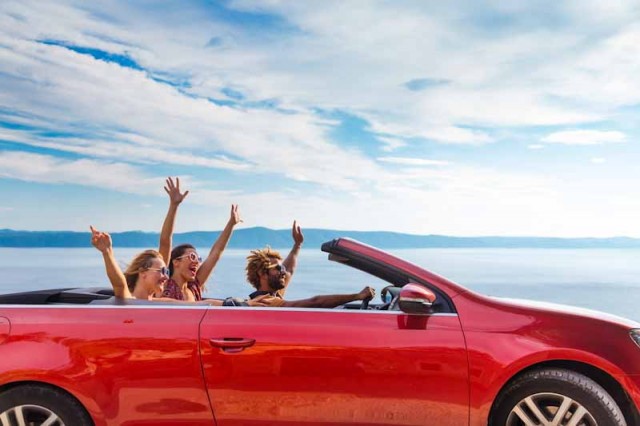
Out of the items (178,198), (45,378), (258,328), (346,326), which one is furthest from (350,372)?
(178,198)

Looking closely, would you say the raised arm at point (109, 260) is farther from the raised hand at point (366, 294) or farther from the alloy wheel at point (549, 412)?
the alloy wheel at point (549, 412)

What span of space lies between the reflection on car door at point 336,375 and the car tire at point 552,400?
10.6 inches

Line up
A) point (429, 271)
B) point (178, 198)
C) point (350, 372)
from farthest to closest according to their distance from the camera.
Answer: point (178, 198) < point (429, 271) < point (350, 372)

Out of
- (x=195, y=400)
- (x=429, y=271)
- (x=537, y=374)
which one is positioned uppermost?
(x=429, y=271)

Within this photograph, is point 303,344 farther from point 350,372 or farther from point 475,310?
point 475,310

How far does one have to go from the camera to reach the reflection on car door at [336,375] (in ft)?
11.2

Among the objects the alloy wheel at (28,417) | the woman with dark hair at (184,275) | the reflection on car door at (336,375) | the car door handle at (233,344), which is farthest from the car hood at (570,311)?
the woman with dark hair at (184,275)

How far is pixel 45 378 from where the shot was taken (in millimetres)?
3531

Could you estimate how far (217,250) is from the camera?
21.9ft

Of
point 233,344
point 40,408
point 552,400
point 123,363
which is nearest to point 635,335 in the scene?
point 552,400

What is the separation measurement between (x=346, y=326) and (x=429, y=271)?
23.4 inches

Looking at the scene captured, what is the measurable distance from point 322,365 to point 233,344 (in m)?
0.49

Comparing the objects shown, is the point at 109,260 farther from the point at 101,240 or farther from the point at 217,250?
the point at 217,250

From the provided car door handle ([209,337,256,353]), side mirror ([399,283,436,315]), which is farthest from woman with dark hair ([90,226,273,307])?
side mirror ([399,283,436,315])
